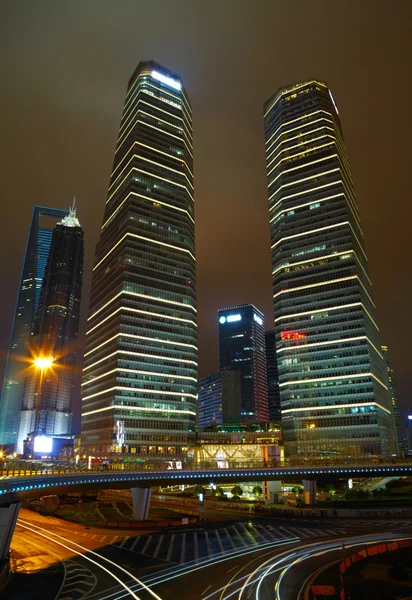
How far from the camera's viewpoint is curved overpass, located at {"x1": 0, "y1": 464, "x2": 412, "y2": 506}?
47438mm

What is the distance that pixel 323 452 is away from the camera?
178125 millimetres

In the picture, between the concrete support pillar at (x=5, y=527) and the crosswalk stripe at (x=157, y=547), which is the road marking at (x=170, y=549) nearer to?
the crosswalk stripe at (x=157, y=547)

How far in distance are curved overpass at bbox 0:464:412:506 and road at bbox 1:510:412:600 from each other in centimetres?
772

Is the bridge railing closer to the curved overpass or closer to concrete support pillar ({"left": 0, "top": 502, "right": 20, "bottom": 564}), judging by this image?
the curved overpass

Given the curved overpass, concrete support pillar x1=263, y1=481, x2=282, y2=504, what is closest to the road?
the curved overpass

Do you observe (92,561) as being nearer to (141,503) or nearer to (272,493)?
(141,503)

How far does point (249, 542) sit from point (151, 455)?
127 metres

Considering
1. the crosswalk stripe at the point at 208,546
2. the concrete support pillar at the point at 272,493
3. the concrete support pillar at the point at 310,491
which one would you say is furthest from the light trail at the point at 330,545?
the concrete support pillar at the point at 272,493

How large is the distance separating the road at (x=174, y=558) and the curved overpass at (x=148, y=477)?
772 centimetres

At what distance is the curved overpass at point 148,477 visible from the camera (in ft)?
156

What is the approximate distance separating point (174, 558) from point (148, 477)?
1930 centimetres

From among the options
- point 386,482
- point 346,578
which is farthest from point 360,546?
point 386,482

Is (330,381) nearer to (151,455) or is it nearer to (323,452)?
(323,452)

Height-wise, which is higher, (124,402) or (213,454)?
(124,402)
